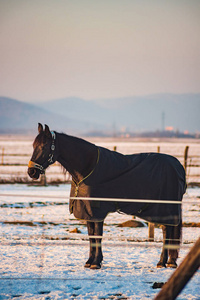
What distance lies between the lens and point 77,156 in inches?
228

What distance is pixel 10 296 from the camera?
180 inches

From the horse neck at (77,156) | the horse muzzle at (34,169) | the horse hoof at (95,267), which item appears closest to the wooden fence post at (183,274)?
the horse hoof at (95,267)

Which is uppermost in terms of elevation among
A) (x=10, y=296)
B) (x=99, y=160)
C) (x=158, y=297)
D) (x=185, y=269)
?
(x=99, y=160)

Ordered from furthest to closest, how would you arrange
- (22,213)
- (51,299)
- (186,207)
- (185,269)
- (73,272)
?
(186,207)
(22,213)
(73,272)
(51,299)
(185,269)

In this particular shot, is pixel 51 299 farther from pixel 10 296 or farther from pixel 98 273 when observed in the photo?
pixel 98 273

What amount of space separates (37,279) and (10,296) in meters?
0.61

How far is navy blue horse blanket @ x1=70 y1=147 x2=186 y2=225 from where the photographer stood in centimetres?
568

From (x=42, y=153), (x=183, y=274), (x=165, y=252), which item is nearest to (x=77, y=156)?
(x=42, y=153)

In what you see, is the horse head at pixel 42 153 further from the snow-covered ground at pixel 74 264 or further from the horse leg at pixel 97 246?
the horse leg at pixel 97 246

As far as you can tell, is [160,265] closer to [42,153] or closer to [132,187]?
[132,187]

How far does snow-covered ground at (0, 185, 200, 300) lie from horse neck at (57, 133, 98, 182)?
54cm

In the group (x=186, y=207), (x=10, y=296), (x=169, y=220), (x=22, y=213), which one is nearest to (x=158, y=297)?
(x=10, y=296)

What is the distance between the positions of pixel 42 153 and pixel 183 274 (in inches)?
124

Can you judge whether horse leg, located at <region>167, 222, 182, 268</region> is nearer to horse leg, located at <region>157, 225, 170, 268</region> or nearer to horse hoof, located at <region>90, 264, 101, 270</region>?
horse leg, located at <region>157, 225, 170, 268</region>
